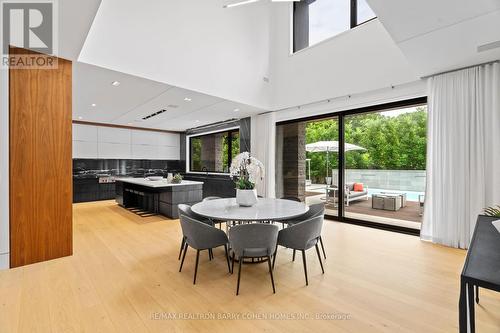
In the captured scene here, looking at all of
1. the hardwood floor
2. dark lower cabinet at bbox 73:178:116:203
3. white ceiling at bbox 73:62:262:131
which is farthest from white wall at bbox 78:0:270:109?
dark lower cabinet at bbox 73:178:116:203

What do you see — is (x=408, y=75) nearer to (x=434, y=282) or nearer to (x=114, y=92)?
(x=434, y=282)

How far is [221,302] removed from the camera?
85.0 inches

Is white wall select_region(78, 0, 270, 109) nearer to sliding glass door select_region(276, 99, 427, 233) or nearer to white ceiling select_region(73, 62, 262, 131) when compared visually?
white ceiling select_region(73, 62, 262, 131)

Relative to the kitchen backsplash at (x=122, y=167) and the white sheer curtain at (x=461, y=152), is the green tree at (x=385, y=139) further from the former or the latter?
the kitchen backsplash at (x=122, y=167)

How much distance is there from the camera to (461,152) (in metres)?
3.46

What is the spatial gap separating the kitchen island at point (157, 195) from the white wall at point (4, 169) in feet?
7.98

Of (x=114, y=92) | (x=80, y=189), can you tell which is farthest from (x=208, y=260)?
(x=80, y=189)

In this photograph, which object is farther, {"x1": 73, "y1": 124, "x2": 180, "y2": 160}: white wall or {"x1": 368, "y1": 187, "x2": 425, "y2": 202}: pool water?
{"x1": 73, "y1": 124, "x2": 180, "y2": 160}: white wall

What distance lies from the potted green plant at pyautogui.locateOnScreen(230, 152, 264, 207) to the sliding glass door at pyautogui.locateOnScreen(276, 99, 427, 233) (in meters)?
2.68

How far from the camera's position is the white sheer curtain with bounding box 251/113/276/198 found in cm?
626

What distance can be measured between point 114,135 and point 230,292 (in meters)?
7.73

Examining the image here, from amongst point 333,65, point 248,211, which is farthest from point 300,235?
point 333,65

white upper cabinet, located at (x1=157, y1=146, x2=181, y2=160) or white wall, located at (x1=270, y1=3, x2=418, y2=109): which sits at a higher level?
white wall, located at (x1=270, y1=3, x2=418, y2=109)

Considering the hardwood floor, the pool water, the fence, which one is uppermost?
the fence
